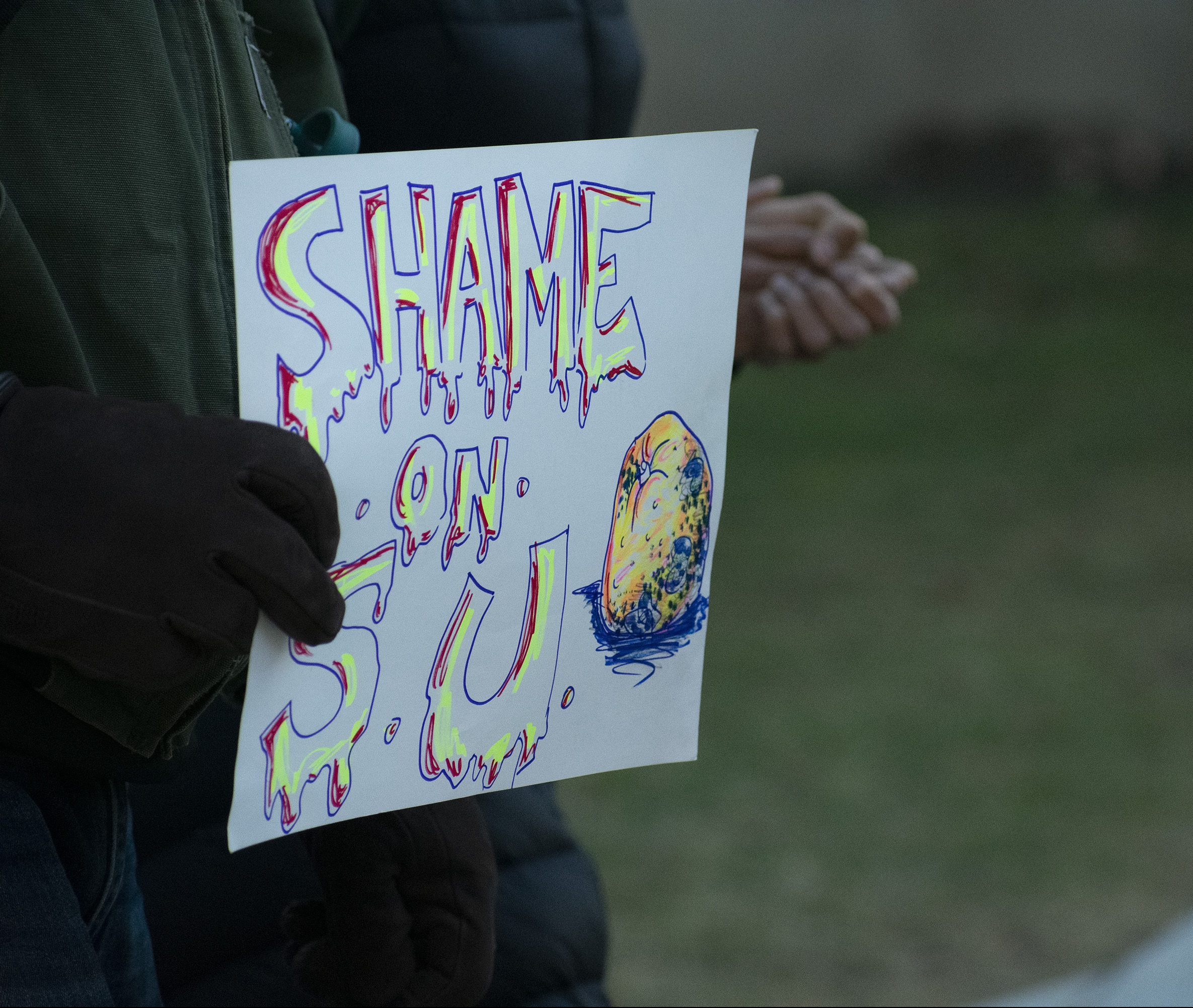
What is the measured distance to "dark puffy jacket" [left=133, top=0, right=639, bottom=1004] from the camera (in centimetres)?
79

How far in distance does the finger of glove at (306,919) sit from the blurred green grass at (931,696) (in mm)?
1020

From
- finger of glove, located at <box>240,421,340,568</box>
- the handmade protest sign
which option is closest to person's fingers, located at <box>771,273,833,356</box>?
the handmade protest sign

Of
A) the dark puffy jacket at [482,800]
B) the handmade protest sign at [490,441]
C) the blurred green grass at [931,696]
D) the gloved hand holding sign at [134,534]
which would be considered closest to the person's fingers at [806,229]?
the dark puffy jacket at [482,800]

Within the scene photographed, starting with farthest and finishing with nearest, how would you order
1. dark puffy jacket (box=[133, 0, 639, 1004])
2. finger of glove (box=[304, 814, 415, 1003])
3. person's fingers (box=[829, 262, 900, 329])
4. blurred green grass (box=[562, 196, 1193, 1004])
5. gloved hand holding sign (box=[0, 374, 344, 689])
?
blurred green grass (box=[562, 196, 1193, 1004]), person's fingers (box=[829, 262, 900, 329]), dark puffy jacket (box=[133, 0, 639, 1004]), finger of glove (box=[304, 814, 415, 1003]), gloved hand holding sign (box=[0, 374, 344, 689])

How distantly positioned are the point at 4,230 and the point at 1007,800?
188cm

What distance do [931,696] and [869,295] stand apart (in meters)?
1.59

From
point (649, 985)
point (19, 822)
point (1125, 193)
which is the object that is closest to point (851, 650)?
point (649, 985)

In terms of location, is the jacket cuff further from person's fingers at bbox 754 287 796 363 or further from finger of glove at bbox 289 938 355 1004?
person's fingers at bbox 754 287 796 363

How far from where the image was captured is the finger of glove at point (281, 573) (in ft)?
1.50

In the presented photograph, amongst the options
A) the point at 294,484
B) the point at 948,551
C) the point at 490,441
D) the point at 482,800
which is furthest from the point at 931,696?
the point at 294,484

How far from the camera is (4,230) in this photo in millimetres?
459

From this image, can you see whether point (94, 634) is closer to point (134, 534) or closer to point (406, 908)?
point (134, 534)

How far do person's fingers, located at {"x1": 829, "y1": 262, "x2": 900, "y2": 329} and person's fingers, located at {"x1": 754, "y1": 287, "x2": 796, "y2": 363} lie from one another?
44 millimetres

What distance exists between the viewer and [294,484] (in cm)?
47
